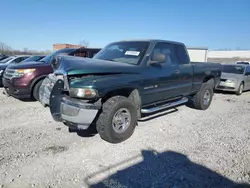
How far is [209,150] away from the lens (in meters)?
3.82

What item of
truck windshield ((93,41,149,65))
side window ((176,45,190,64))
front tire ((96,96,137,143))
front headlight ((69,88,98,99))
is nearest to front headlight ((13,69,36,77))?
truck windshield ((93,41,149,65))

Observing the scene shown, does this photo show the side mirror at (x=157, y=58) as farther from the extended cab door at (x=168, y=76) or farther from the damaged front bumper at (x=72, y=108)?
the damaged front bumper at (x=72, y=108)

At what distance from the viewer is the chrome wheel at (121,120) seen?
396 cm

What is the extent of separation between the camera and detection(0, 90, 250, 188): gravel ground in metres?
2.85

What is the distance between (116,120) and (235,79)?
8261mm

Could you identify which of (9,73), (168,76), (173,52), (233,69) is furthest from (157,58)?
(233,69)

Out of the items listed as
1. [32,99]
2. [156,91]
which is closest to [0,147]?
[156,91]

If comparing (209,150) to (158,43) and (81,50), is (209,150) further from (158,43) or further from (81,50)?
(81,50)

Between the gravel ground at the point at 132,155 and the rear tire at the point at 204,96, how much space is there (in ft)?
3.71

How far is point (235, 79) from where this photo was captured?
1002 centimetres

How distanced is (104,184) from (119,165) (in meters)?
0.54

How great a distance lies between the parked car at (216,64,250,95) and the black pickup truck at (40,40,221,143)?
5219 mm

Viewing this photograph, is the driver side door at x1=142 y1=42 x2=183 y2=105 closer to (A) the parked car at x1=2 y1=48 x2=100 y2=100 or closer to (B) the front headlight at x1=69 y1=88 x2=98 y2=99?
(B) the front headlight at x1=69 y1=88 x2=98 y2=99

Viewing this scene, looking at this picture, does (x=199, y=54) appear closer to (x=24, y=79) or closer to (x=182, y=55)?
(x=182, y=55)
